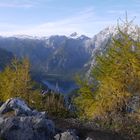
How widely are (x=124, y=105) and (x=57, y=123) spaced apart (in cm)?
1155

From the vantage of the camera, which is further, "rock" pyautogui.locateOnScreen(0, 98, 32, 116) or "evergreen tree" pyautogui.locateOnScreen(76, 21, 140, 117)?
"evergreen tree" pyautogui.locateOnScreen(76, 21, 140, 117)

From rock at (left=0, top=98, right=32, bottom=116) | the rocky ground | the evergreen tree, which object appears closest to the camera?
the rocky ground

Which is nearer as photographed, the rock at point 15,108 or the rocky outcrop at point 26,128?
the rocky outcrop at point 26,128

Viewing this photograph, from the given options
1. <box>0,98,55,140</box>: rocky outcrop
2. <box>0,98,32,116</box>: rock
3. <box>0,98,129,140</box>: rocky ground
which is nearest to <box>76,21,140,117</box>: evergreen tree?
<box>0,98,129,140</box>: rocky ground

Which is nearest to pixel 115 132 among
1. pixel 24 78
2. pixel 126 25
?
pixel 126 25

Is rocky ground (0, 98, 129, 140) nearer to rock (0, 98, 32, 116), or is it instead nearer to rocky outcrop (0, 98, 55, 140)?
rocky outcrop (0, 98, 55, 140)

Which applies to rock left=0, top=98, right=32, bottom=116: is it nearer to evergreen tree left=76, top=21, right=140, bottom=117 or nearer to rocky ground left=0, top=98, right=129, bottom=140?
rocky ground left=0, top=98, right=129, bottom=140

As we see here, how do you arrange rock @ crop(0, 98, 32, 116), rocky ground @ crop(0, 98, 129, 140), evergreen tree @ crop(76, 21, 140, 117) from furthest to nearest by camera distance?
evergreen tree @ crop(76, 21, 140, 117) < rock @ crop(0, 98, 32, 116) < rocky ground @ crop(0, 98, 129, 140)

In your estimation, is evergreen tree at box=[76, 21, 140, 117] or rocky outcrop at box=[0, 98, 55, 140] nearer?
rocky outcrop at box=[0, 98, 55, 140]

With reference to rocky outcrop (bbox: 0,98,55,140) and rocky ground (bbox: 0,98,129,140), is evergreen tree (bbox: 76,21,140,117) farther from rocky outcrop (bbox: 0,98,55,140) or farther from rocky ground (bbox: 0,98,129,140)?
rocky outcrop (bbox: 0,98,55,140)

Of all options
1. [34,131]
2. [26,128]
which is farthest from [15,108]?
[34,131]

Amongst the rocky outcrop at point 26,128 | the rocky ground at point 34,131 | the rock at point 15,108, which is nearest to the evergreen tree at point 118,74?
the rocky ground at point 34,131

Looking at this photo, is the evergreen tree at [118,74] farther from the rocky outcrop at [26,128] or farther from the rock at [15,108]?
the rocky outcrop at [26,128]

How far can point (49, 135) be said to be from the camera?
75.4 feet
